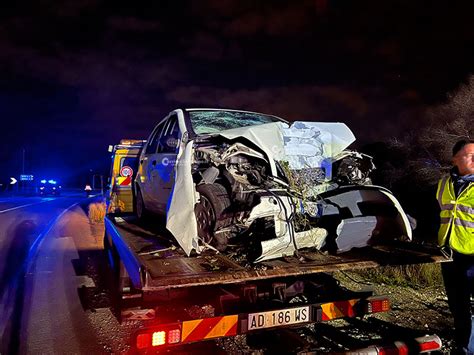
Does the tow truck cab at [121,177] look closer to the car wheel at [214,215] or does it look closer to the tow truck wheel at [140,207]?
the tow truck wheel at [140,207]

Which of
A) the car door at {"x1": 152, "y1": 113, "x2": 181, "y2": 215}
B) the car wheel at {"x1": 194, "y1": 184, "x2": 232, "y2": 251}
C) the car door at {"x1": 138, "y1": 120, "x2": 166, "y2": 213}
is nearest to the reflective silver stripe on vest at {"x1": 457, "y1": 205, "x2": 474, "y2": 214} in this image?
the car wheel at {"x1": 194, "y1": 184, "x2": 232, "y2": 251}

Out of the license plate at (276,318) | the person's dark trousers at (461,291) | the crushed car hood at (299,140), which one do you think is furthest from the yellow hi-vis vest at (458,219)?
the license plate at (276,318)

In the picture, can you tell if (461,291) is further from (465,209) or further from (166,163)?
(166,163)

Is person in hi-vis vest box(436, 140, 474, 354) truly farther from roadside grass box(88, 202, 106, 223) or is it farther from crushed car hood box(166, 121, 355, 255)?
roadside grass box(88, 202, 106, 223)

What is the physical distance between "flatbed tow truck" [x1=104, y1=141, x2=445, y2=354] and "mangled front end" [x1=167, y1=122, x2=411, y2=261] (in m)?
0.20

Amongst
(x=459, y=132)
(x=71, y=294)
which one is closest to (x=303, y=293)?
(x=71, y=294)

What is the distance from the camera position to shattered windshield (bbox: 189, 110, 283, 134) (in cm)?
511

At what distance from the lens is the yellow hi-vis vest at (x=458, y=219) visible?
358 centimetres

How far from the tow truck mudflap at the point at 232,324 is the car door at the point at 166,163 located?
1.73 metres

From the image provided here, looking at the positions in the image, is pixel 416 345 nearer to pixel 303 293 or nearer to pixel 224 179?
pixel 303 293

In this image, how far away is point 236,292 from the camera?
154 inches

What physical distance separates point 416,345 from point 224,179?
231 cm

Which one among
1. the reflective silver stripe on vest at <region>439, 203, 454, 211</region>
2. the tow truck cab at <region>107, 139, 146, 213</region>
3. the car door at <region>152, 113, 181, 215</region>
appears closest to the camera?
the reflective silver stripe on vest at <region>439, 203, 454, 211</region>

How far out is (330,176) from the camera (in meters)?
4.78
